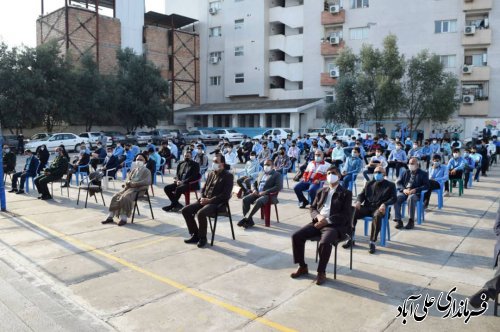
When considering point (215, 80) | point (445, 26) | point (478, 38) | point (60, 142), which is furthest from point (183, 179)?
point (215, 80)

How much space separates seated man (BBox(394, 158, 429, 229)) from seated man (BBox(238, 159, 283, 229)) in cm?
237

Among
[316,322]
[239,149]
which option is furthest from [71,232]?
[239,149]

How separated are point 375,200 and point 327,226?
178 cm

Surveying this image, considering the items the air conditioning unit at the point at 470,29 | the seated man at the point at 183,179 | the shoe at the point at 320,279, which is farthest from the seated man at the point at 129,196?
the air conditioning unit at the point at 470,29

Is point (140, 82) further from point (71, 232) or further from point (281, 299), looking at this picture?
point (281, 299)

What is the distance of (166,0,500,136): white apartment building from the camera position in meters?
34.5

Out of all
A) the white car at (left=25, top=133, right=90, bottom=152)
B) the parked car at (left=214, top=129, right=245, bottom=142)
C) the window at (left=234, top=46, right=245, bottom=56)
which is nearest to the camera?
the white car at (left=25, top=133, right=90, bottom=152)

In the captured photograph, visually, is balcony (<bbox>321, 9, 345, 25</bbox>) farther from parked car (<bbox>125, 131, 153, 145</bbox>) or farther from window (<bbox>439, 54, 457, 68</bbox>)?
parked car (<bbox>125, 131, 153, 145</bbox>)

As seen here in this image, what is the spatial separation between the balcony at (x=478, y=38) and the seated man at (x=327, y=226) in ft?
111

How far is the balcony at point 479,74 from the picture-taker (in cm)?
3400

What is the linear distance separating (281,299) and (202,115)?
42.3 m

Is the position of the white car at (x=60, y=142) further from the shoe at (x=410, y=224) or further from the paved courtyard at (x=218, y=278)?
the shoe at (x=410, y=224)

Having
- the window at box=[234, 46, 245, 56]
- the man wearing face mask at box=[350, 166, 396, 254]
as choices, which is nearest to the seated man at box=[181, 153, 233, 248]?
the man wearing face mask at box=[350, 166, 396, 254]

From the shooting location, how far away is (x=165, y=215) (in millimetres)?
9688
